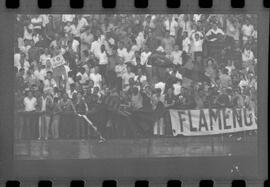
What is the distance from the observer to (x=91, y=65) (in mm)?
3803

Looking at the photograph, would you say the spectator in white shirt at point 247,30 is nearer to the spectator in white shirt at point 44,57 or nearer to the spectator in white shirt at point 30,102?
the spectator in white shirt at point 44,57

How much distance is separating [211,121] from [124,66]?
0.50 metres

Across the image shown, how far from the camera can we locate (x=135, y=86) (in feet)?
12.6

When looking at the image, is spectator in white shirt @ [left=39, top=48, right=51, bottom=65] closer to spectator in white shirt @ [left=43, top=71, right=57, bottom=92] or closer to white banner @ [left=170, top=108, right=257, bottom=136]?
spectator in white shirt @ [left=43, top=71, right=57, bottom=92]

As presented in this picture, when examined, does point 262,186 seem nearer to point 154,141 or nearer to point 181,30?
point 154,141

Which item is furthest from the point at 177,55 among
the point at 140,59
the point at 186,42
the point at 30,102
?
the point at 30,102

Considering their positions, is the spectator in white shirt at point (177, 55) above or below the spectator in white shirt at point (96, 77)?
above

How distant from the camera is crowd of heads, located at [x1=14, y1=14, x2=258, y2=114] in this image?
12.4 ft

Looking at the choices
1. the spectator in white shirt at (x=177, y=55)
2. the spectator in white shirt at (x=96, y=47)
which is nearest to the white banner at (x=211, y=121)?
the spectator in white shirt at (x=177, y=55)

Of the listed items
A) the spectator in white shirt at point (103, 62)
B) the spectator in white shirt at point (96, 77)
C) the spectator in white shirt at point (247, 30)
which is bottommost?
the spectator in white shirt at point (96, 77)

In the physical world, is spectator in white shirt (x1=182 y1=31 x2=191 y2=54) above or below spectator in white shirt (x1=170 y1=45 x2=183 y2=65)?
above

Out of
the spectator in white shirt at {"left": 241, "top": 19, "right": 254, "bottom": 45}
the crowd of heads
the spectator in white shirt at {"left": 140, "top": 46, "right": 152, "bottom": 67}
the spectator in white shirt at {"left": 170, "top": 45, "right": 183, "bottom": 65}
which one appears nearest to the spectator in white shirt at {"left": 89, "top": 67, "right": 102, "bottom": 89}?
the crowd of heads

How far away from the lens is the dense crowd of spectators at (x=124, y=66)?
12.4 ft

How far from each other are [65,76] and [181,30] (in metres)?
0.60
